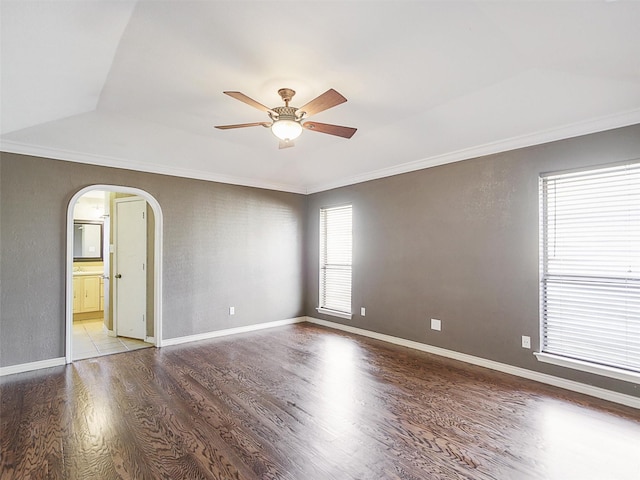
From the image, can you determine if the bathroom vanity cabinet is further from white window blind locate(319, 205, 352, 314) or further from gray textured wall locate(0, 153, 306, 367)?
white window blind locate(319, 205, 352, 314)

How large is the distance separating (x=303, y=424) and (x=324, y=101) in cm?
249

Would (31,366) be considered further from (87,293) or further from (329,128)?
(329,128)

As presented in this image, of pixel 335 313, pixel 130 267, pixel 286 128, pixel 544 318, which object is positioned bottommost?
pixel 335 313

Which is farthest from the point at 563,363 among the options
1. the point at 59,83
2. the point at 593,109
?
the point at 59,83

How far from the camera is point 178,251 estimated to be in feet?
16.0

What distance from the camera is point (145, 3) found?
200 centimetres

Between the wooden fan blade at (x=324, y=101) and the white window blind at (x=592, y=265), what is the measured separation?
2.47 meters

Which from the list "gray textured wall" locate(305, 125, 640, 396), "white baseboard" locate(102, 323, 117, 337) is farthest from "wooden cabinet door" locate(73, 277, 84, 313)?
"gray textured wall" locate(305, 125, 640, 396)

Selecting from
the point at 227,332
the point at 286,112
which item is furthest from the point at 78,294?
the point at 286,112

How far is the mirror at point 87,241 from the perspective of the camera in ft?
22.5

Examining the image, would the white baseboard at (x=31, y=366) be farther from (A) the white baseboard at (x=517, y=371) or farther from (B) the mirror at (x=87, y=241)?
(A) the white baseboard at (x=517, y=371)

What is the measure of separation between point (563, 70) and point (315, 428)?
11.3 ft

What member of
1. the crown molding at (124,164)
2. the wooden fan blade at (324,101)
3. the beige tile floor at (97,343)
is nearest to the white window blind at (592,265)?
the wooden fan blade at (324,101)

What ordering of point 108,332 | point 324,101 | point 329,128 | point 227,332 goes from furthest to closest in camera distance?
point 108,332
point 227,332
point 329,128
point 324,101
